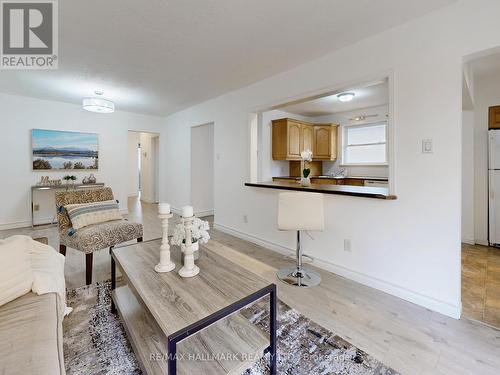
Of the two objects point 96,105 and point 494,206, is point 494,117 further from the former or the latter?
point 96,105

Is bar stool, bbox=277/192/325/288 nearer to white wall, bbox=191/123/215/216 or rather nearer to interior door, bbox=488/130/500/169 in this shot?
interior door, bbox=488/130/500/169

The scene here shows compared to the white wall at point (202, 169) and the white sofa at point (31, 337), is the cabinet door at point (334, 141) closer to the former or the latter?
the white wall at point (202, 169)

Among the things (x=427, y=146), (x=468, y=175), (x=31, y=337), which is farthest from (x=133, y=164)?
(x=468, y=175)

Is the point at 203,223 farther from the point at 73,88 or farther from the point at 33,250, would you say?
the point at 73,88

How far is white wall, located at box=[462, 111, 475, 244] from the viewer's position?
11.2 ft

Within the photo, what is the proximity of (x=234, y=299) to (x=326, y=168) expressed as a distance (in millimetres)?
5289

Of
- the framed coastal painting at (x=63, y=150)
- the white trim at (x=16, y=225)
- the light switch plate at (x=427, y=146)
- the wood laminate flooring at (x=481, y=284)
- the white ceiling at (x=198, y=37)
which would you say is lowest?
the wood laminate flooring at (x=481, y=284)

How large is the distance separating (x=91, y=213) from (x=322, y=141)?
15.2 ft

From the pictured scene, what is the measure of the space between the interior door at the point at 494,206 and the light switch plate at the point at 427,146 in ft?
7.42

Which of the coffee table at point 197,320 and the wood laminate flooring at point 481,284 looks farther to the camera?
the wood laminate flooring at point 481,284

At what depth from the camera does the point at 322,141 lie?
5434 mm

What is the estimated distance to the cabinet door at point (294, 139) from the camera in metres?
4.81

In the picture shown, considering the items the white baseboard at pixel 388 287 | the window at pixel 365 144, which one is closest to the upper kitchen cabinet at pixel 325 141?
the window at pixel 365 144

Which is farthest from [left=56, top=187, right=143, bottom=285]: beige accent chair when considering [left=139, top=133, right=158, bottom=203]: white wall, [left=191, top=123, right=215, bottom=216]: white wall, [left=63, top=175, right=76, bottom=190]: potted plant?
[left=139, top=133, right=158, bottom=203]: white wall
